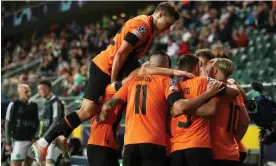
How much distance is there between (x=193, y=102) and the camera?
563cm

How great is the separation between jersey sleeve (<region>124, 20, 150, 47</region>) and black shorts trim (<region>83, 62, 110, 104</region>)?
0.57m

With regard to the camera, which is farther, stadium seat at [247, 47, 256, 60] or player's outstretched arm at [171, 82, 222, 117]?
stadium seat at [247, 47, 256, 60]

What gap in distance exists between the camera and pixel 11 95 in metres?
19.4

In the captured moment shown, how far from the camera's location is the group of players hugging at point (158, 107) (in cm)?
571

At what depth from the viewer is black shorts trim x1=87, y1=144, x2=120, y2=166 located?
21.0 ft

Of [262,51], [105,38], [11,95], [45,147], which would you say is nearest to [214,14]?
[262,51]

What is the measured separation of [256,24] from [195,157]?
1135 centimetres

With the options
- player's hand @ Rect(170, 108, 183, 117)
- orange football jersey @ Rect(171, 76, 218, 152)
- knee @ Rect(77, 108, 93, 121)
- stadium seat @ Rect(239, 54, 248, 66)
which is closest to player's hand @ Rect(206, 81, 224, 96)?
orange football jersey @ Rect(171, 76, 218, 152)

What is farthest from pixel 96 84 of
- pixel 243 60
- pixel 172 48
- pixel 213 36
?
pixel 172 48

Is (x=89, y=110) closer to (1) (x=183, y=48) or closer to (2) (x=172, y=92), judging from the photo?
(2) (x=172, y=92)

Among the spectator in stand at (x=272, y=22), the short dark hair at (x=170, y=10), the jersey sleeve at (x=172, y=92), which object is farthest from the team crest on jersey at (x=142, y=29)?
the spectator in stand at (x=272, y=22)

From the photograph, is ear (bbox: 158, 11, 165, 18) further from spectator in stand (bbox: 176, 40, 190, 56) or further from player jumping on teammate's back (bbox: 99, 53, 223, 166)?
spectator in stand (bbox: 176, 40, 190, 56)

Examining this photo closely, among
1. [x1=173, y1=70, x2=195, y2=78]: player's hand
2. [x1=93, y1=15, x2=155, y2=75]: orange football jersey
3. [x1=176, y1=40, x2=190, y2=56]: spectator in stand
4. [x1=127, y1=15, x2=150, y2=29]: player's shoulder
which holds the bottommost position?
[x1=173, y1=70, x2=195, y2=78]: player's hand

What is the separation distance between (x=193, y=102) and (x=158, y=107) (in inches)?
16.1
